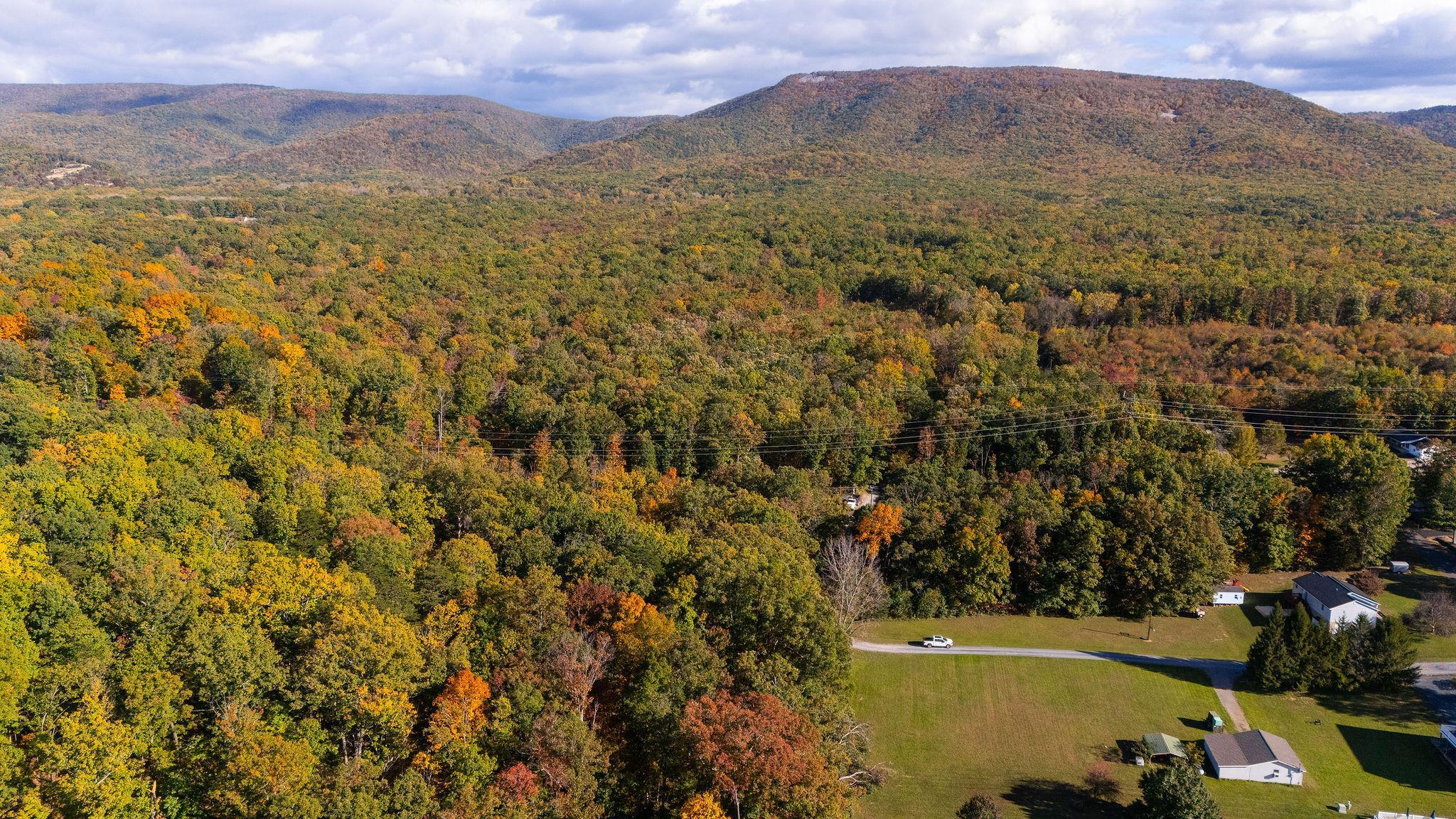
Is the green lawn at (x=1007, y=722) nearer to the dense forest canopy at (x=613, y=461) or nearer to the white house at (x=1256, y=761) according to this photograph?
the white house at (x=1256, y=761)

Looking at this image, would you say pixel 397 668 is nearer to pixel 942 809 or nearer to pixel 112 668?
pixel 112 668

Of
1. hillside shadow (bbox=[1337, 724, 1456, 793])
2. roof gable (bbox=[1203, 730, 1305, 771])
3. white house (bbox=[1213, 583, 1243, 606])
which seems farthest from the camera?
white house (bbox=[1213, 583, 1243, 606])

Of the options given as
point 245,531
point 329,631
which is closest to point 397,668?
point 329,631

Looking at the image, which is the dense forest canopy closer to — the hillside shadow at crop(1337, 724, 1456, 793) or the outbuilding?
the hillside shadow at crop(1337, 724, 1456, 793)

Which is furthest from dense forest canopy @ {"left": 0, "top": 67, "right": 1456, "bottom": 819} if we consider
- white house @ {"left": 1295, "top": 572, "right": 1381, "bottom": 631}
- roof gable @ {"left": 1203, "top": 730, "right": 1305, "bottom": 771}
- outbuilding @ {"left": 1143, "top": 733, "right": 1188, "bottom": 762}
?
roof gable @ {"left": 1203, "top": 730, "right": 1305, "bottom": 771}

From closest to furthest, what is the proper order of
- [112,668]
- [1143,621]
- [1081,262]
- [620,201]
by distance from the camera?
[112,668] → [1143,621] → [1081,262] → [620,201]
